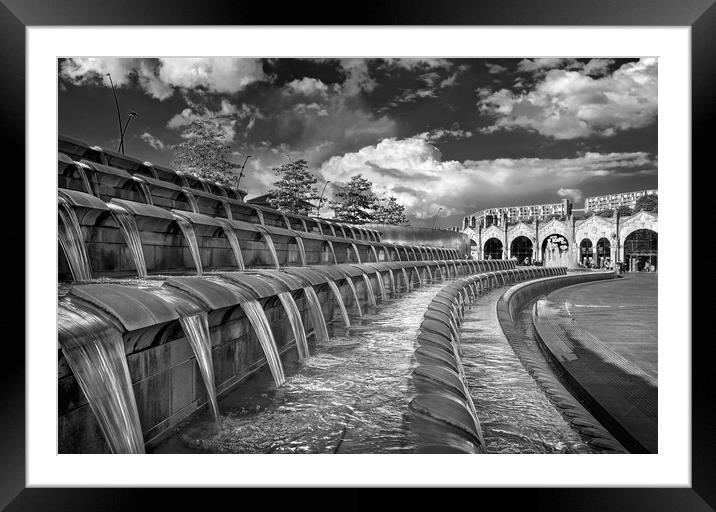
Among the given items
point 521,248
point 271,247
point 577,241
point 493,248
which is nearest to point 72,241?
point 271,247

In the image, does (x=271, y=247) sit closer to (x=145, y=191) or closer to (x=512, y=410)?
(x=145, y=191)

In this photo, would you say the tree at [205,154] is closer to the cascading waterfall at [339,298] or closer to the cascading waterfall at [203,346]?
the cascading waterfall at [339,298]

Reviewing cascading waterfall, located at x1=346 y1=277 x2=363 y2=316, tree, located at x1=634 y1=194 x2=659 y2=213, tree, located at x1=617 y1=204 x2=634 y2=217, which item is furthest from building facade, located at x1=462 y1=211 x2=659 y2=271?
cascading waterfall, located at x1=346 y1=277 x2=363 y2=316

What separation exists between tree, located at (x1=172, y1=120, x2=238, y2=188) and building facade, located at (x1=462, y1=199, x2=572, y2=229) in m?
48.1

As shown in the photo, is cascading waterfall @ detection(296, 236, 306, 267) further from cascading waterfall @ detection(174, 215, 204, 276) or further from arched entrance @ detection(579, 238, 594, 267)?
arched entrance @ detection(579, 238, 594, 267)

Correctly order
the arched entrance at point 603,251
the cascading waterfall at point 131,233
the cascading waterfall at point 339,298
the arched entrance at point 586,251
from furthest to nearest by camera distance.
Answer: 1. the arched entrance at point 586,251
2. the arched entrance at point 603,251
3. the cascading waterfall at point 339,298
4. the cascading waterfall at point 131,233

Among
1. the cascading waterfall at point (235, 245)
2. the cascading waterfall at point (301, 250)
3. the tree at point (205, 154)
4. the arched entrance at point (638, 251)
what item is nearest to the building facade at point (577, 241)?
the arched entrance at point (638, 251)

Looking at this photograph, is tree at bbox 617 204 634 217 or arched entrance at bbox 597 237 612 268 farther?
arched entrance at bbox 597 237 612 268

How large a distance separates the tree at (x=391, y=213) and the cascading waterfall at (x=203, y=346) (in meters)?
41.1

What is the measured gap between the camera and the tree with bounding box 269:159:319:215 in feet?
93.8

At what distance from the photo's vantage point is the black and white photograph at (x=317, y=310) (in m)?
2.36

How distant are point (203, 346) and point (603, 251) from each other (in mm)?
60344
